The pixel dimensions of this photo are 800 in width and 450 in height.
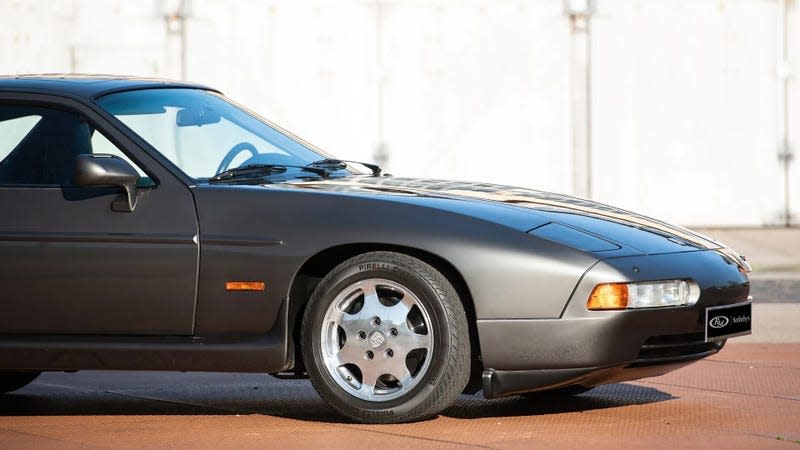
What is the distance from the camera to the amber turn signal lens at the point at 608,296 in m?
5.76

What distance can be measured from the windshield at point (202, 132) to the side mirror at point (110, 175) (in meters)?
0.24

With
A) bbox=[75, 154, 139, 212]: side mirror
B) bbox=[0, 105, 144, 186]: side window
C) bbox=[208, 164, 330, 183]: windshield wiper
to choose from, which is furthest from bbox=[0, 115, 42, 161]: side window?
bbox=[208, 164, 330, 183]: windshield wiper

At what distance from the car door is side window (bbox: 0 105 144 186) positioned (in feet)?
0.19

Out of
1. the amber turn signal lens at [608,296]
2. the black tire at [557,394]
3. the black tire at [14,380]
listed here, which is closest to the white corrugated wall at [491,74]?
the black tire at [14,380]

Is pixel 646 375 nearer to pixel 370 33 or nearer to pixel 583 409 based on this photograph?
pixel 583 409

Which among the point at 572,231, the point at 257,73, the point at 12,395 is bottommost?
the point at 12,395

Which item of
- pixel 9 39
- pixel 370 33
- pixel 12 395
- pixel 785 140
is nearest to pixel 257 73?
pixel 370 33

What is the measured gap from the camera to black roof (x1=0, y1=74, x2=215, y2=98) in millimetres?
6594

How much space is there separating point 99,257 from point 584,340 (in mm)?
1952

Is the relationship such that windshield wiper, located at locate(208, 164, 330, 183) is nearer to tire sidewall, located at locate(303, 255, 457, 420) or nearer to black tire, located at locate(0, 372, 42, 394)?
tire sidewall, located at locate(303, 255, 457, 420)

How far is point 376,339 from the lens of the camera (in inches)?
234

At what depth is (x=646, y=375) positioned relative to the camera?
19.9ft

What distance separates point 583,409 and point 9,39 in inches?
448

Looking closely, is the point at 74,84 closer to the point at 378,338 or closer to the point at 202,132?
the point at 202,132
